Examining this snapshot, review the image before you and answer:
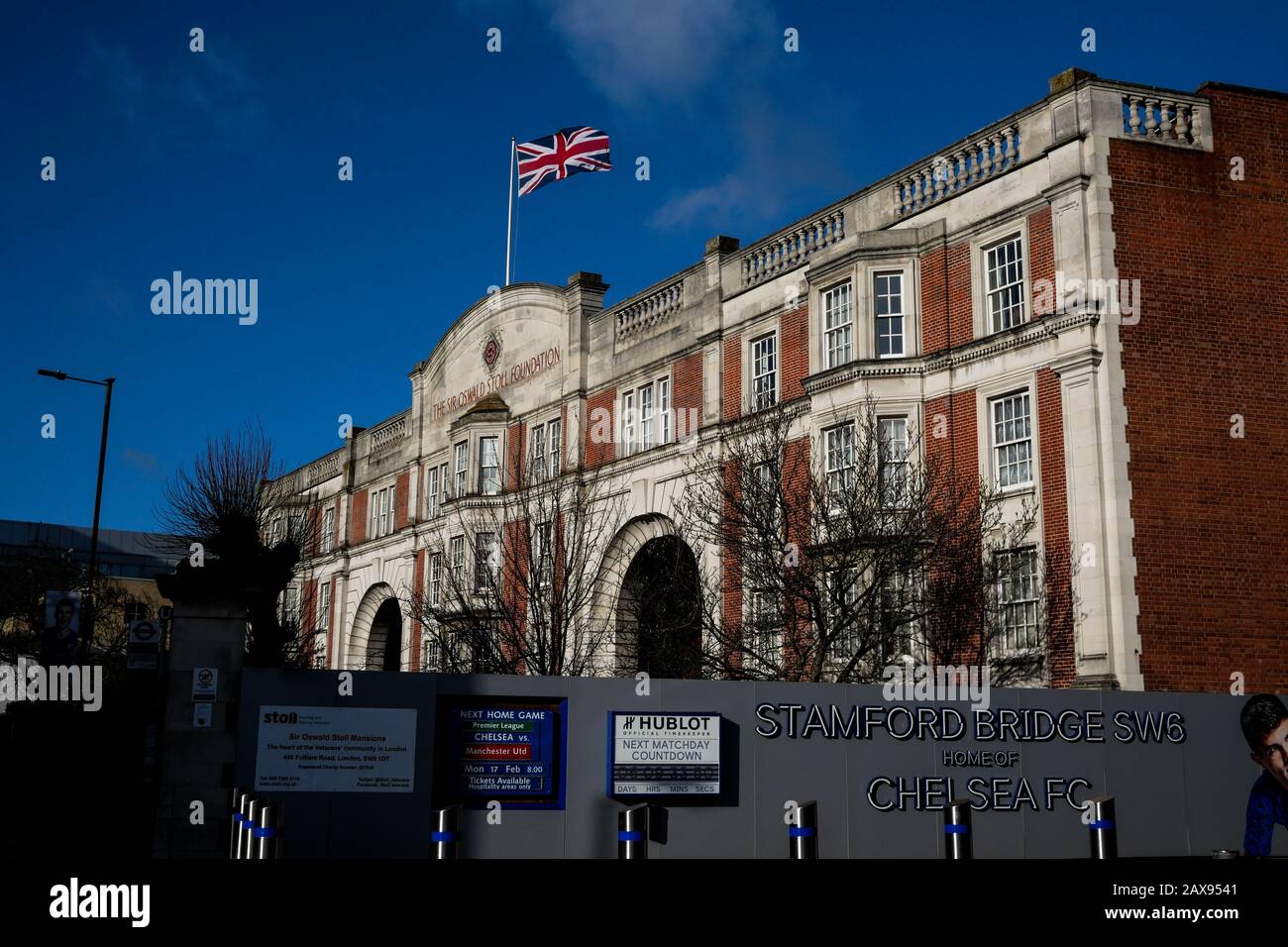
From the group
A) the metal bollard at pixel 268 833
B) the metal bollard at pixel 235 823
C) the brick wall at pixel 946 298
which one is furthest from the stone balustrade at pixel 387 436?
the metal bollard at pixel 268 833

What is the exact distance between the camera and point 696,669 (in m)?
27.2

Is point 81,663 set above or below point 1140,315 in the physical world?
below

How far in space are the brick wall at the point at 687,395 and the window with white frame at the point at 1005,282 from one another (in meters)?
9.16

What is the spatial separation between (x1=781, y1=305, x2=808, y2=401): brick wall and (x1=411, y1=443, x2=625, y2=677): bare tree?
6.60 metres

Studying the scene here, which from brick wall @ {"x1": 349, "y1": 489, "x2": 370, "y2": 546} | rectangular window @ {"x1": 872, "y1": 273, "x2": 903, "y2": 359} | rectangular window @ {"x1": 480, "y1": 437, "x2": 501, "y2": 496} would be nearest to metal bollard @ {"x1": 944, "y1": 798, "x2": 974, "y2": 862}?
rectangular window @ {"x1": 872, "y1": 273, "x2": 903, "y2": 359}

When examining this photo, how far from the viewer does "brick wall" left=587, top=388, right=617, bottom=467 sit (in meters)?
37.0

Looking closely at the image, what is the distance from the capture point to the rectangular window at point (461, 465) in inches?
1676

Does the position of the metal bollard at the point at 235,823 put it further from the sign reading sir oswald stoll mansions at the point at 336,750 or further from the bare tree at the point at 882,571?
the bare tree at the point at 882,571

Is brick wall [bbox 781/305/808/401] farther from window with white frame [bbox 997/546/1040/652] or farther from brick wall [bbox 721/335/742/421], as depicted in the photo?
window with white frame [bbox 997/546/1040/652]

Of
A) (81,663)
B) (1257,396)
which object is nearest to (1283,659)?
(1257,396)
